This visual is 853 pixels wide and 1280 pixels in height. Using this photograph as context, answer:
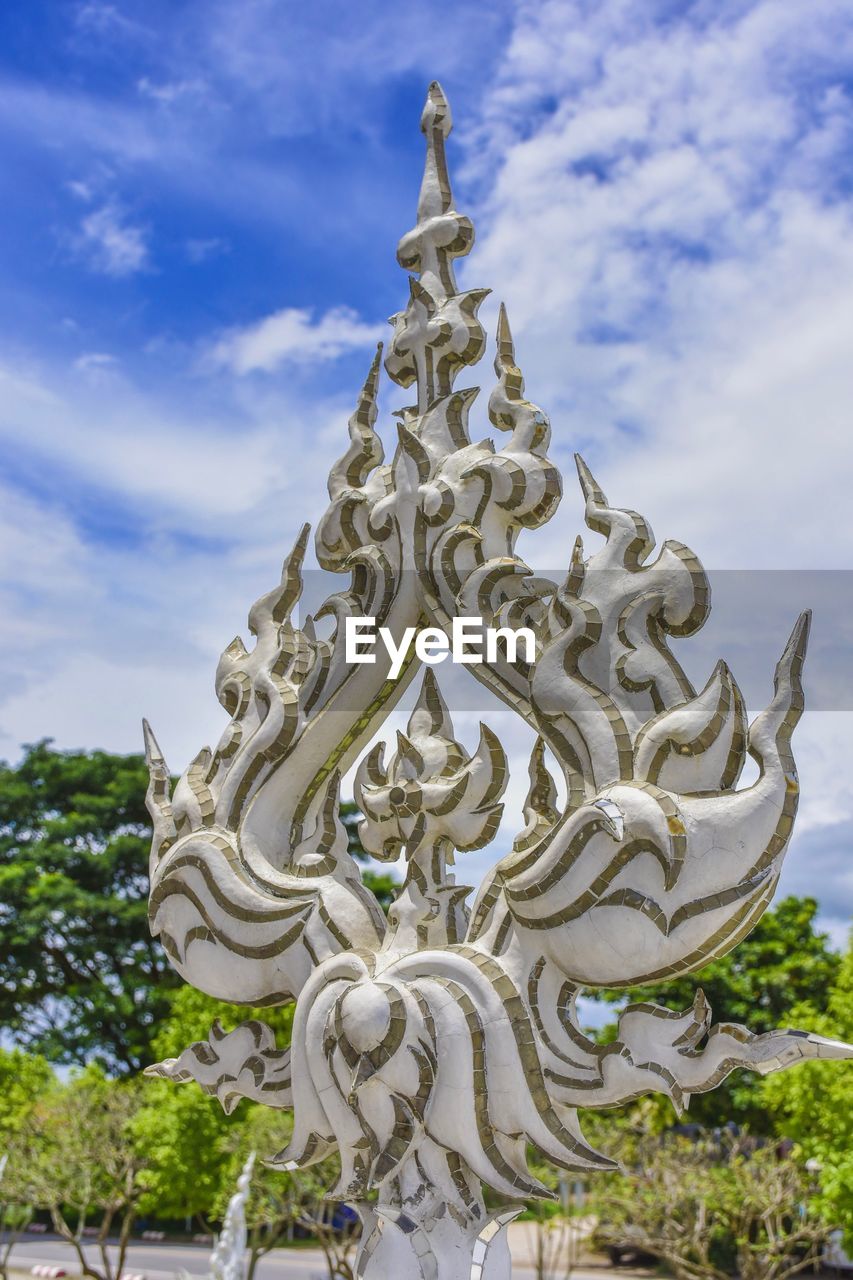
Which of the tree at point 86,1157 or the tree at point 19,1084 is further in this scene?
the tree at point 19,1084

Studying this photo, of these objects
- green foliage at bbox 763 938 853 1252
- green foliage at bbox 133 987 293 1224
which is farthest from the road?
green foliage at bbox 763 938 853 1252

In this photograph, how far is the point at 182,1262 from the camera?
25359 millimetres

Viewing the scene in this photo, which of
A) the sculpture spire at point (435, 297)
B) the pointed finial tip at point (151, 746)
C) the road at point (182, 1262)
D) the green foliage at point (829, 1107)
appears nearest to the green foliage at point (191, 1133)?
the road at point (182, 1262)

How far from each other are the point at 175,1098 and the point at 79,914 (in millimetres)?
9338

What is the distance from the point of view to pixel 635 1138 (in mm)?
19609

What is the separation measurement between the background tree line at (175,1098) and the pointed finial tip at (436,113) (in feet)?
39.1

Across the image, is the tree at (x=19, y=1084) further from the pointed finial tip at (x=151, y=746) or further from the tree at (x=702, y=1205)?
the pointed finial tip at (x=151, y=746)

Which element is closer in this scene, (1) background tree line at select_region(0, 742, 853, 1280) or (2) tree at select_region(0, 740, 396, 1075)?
(1) background tree line at select_region(0, 742, 853, 1280)

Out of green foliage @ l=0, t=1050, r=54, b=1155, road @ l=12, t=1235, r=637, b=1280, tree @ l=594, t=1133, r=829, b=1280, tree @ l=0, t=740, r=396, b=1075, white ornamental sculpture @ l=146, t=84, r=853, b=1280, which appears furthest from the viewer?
tree @ l=0, t=740, r=396, b=1075

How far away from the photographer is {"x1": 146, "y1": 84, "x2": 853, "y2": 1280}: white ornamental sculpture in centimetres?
527

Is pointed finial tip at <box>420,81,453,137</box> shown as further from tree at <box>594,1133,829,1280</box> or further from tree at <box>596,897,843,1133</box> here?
tree at <box>596,897,843,1133</box>

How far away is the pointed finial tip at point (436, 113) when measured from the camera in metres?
7.50

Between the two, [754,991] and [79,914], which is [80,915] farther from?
[754,991]

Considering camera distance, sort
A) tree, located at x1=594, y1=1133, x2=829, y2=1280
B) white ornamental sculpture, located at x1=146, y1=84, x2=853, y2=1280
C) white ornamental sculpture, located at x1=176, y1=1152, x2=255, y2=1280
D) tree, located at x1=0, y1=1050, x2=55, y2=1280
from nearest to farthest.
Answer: white ornamental sculpture, located at x1=146, y1=84, x2=853, y2=1280 < white ornamental sculpture, located at x1=176, y1=1152, x2=255, y2=1280 < tree, located at x1=594, y1=1133, x2=829, y2=1280 < tree, located at x1=0, y1=1050, x2=55, y2=1280
